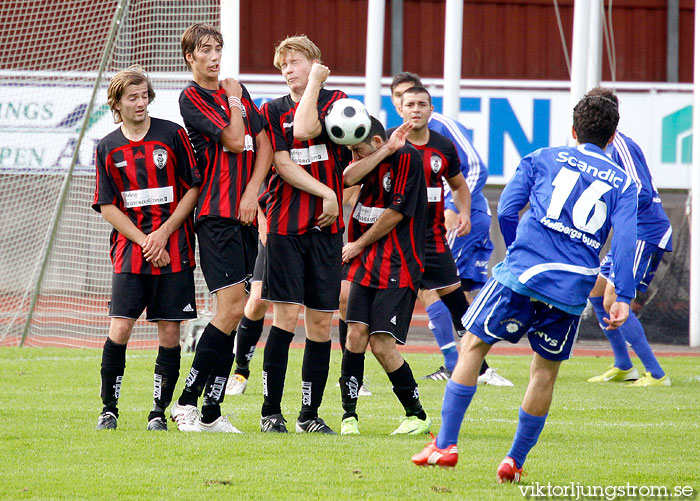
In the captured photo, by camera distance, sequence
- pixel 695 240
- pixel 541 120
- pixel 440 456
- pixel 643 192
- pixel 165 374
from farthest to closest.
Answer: pixel 541 120 → pixel 695 240 → pixel 643 192 → pixel 165 374 → pixel 440 456

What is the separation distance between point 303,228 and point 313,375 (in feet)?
2.65

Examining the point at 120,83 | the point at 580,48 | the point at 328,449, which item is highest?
the point at 580,48

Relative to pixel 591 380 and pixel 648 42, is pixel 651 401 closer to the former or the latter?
pixel 591 380

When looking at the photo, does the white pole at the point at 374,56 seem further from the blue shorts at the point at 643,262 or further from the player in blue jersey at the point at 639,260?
the blue shorts at the point at 643,262

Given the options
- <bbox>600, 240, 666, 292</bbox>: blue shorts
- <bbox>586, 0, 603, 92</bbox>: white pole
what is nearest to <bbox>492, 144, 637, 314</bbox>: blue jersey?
<bbox>600, 240, 666, 292</bbox>: blue shorts

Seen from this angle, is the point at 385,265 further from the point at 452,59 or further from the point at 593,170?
the point at 452,59

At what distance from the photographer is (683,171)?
16.0 m

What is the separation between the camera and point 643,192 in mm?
7746

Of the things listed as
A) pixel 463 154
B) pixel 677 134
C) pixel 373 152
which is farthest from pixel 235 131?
pixel 677 134

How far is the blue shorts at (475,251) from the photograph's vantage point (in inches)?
340

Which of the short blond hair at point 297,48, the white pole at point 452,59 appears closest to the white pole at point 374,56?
the white pole at point 452,59

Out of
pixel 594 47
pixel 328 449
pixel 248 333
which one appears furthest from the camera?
pixel 594 47

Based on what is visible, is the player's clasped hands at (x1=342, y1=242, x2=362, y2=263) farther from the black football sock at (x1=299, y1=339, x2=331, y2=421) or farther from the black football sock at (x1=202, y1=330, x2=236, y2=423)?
the black football sock at (x1=202, y1=330, x2=236, y2=423)

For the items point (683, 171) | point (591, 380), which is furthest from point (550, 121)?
point (591, 380)
